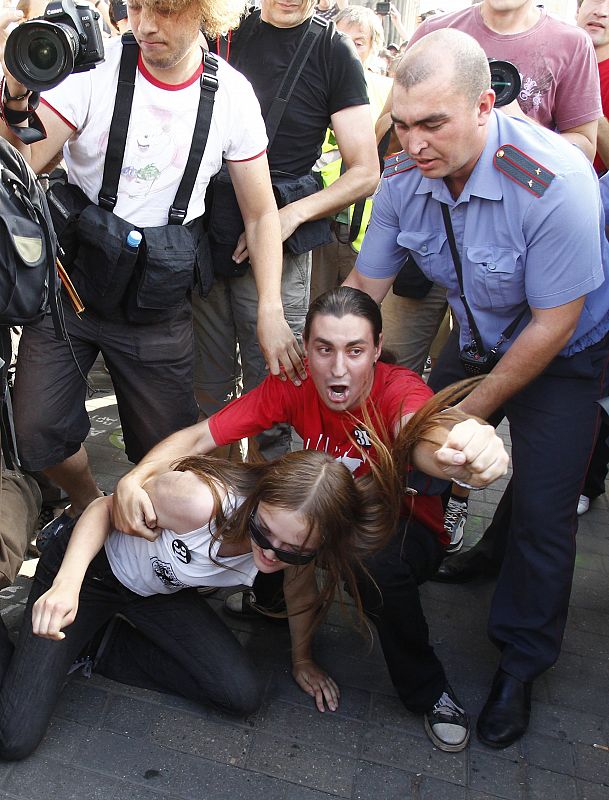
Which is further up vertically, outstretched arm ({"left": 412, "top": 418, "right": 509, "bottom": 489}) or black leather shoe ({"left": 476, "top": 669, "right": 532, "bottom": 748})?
outstretched arm ({"left": 412, "top": 418, "right": 509, "bottom": 489})

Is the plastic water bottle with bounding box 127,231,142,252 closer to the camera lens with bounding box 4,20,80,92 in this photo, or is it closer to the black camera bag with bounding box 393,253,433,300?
the camera lens with bounding box 4,20,80,92

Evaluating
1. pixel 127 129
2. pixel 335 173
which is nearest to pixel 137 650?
pixel 127 129

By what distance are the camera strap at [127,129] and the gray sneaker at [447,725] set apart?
167 centimetres

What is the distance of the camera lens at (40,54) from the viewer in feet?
6.54

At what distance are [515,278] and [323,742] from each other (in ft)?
4.65

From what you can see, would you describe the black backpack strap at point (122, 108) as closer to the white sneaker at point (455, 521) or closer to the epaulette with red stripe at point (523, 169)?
the epaulette with red stripe at point (523, 169)

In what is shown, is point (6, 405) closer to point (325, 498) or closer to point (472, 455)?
point (325, 498)

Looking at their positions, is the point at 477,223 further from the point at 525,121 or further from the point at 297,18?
the point at 297,18

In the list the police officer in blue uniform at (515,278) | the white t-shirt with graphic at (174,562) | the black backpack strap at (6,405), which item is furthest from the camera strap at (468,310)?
the black backpack strap at (6,405)

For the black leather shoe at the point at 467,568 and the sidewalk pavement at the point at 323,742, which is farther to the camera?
the black leather shoe at the point at 467,568

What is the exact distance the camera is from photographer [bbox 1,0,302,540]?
7.85ft

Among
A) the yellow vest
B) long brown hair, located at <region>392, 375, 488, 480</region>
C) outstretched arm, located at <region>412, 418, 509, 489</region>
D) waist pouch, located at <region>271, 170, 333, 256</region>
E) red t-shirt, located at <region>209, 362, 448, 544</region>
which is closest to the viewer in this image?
outstretched arm, located at <region>412, 418, 509, 489</region>

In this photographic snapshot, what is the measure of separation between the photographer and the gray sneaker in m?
1.07

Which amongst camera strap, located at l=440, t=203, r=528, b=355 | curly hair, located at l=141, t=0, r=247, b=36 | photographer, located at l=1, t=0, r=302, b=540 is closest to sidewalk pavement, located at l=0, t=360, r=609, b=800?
photographer, located at l=1, t=0, r=302, b=540
